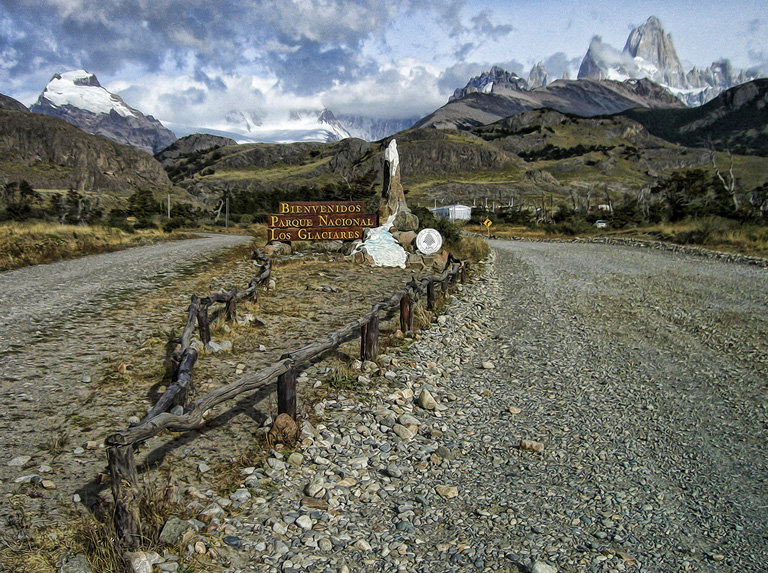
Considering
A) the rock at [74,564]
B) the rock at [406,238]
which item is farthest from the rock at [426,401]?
the rock at [406,238]

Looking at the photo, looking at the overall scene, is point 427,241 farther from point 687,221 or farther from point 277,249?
point 687,221

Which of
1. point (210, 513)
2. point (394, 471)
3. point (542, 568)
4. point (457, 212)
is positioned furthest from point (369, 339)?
point (457, 212)

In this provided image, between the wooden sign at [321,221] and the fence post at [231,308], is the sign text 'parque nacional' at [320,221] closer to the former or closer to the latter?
the wooden sign at [321,221]

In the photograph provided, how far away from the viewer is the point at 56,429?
17.8ft

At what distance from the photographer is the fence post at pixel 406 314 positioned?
1029cm

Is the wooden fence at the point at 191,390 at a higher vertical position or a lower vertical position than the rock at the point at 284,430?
higher

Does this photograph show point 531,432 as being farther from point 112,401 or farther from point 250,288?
point 250,288

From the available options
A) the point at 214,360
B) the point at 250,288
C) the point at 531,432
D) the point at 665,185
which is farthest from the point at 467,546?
the point at 665,185

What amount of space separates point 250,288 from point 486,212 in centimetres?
6564

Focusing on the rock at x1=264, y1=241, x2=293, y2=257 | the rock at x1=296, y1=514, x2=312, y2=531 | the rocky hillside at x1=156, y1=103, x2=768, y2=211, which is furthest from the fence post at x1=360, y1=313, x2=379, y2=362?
the rocky hillside at x1=156, y1=103, x2=768, y2=211

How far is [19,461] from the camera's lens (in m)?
4.70

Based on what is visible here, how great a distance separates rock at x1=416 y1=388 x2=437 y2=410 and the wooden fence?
1.39m

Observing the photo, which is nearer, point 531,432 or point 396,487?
point 396,487

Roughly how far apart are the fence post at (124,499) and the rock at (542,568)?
289 cm
